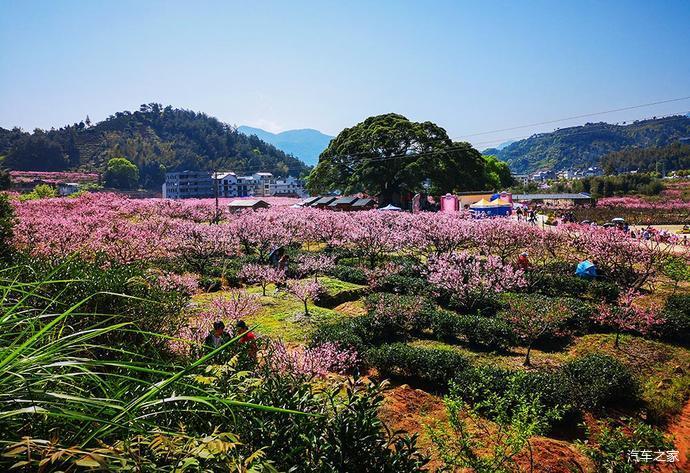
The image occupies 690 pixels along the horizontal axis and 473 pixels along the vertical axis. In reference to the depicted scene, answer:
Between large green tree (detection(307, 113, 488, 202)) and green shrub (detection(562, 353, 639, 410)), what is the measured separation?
34.3 m

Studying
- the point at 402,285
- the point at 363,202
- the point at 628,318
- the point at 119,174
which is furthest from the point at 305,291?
the point at 119,174

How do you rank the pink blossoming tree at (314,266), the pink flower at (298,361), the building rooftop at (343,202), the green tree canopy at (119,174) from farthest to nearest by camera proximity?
the green tree canopy at (119,174) → the building rooftop at (343,202) → the pink blossoming tree at (314,266) → the pink flower at (298,361)

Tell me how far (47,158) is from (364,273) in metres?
109

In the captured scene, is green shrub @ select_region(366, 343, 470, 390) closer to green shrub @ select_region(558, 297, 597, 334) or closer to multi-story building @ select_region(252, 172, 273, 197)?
green shrub @ select_region(558, 297, 597, 334)

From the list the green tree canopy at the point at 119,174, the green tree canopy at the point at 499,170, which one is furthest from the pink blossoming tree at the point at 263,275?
the green tree canopy at the point at 119,174

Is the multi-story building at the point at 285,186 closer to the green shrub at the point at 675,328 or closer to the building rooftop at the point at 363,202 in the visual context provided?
the building rooftop at the point at 363,202

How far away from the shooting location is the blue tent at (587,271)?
1631 centimetres

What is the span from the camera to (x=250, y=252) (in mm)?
22688

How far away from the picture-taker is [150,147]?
4889 inches

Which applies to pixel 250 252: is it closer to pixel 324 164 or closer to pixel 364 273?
pixel 364 273

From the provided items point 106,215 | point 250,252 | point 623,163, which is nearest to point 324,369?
point 250,252

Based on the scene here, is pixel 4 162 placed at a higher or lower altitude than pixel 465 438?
higher

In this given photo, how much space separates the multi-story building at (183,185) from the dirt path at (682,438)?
108312 mm

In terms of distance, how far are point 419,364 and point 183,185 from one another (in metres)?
107
